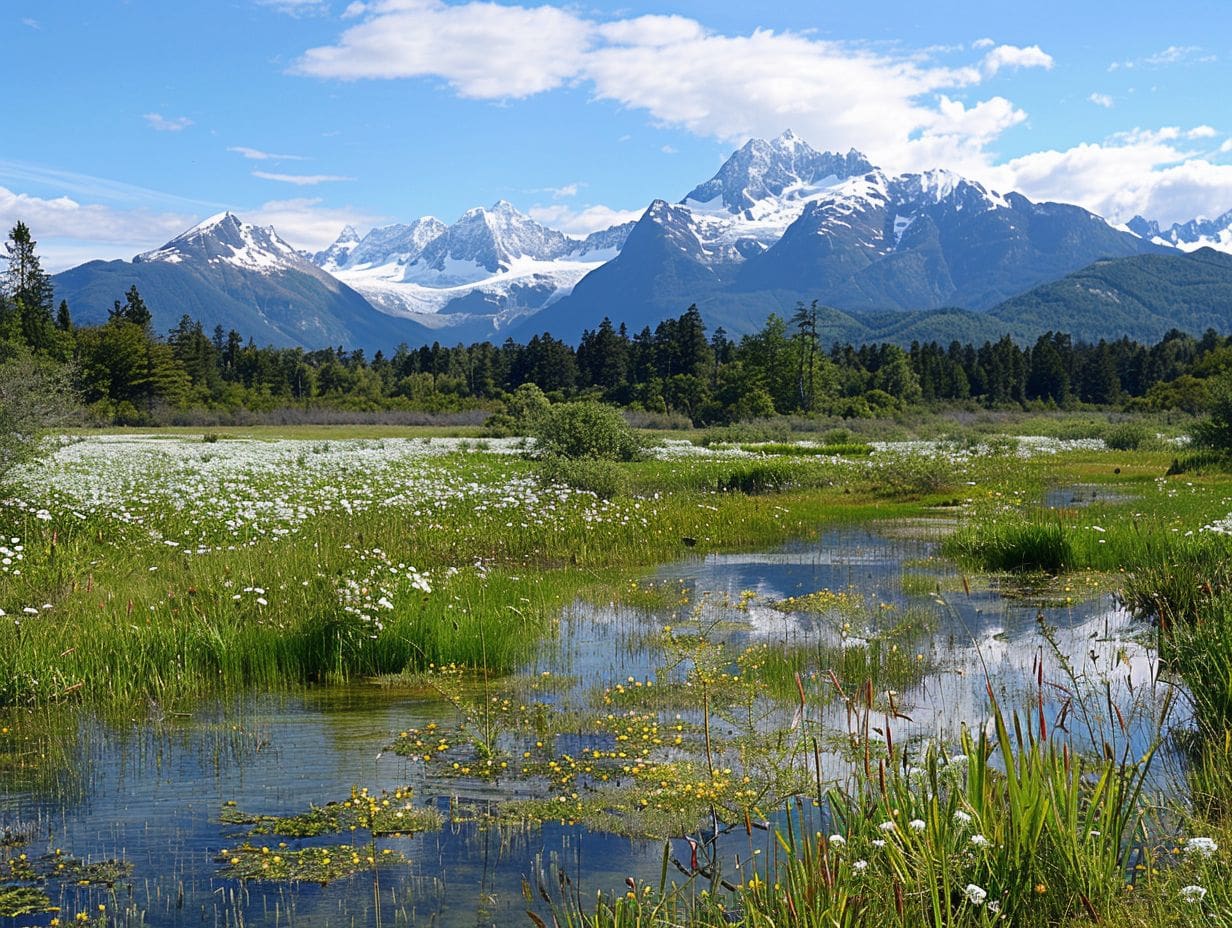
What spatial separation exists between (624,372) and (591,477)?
9016cm

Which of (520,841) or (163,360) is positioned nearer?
(520,841)

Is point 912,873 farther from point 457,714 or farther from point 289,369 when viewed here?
point 289,369

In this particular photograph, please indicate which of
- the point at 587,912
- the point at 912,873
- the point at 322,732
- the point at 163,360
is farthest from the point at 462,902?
the point at 163,360

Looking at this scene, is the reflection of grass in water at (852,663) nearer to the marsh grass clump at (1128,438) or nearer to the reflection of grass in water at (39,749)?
the reflection of grass in water at (39,749)

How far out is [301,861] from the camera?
245 inches

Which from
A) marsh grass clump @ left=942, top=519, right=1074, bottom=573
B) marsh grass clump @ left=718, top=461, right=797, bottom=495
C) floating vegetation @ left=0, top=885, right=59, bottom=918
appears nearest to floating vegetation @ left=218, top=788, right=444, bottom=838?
floating vegetation @ left=0, top=885, right=59, bottom=918

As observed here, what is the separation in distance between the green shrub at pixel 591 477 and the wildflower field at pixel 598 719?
5252 mm

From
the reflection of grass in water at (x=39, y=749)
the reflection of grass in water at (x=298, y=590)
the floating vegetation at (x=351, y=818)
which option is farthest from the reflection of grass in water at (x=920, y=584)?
the reflection of grass in water at (x=39, y=749)

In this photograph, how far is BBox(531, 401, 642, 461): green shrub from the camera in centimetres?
3566

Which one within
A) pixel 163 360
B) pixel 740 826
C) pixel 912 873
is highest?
pixel 163 360

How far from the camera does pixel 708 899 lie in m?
5.01

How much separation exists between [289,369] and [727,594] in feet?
399

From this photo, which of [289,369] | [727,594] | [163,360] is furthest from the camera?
[289,369]

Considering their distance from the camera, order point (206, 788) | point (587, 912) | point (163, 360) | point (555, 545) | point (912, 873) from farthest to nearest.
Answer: point (163, 360) → point (555, 545) → point (206, 788) → point (587, 912) → point (912, 873)
